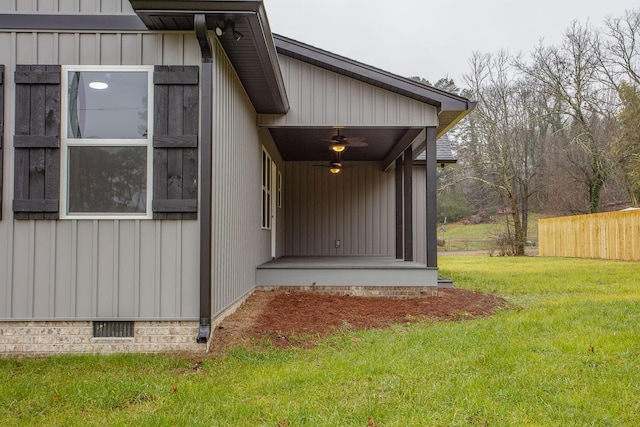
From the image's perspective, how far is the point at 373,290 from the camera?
784cm

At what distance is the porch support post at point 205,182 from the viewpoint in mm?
4277

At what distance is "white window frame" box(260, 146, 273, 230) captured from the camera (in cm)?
840

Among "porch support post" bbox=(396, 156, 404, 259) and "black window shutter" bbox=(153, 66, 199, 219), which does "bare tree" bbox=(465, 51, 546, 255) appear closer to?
"porch support post" bbox=(396, 156, 404, 259)

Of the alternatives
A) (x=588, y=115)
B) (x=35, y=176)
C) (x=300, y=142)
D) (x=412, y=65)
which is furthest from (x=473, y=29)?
(x=35, y=176)

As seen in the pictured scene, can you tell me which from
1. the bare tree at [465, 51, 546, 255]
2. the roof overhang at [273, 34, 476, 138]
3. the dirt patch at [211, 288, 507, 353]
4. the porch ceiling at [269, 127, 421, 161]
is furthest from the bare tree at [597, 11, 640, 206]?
the dirt patch at [211, 288, 507, 353]

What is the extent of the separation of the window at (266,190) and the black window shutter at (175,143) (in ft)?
13.1

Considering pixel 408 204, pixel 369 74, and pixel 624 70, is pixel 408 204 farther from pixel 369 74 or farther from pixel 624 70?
pixel 624 70

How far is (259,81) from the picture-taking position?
5.98 meters

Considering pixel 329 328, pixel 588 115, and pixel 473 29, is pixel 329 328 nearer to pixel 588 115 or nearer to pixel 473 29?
pixel 588 115

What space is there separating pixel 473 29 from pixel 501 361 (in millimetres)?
40252

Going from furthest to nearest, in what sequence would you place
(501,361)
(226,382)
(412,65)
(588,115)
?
(412,65), (588,115), (501,361), (226,382)

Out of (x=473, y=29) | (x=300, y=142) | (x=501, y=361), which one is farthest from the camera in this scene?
(x=473, y=29)

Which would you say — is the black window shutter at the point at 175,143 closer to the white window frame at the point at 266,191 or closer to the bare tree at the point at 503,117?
the white window frame at the point at 266,191

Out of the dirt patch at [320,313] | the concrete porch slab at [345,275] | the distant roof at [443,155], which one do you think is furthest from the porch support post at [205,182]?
the distant roof at [443,155]
